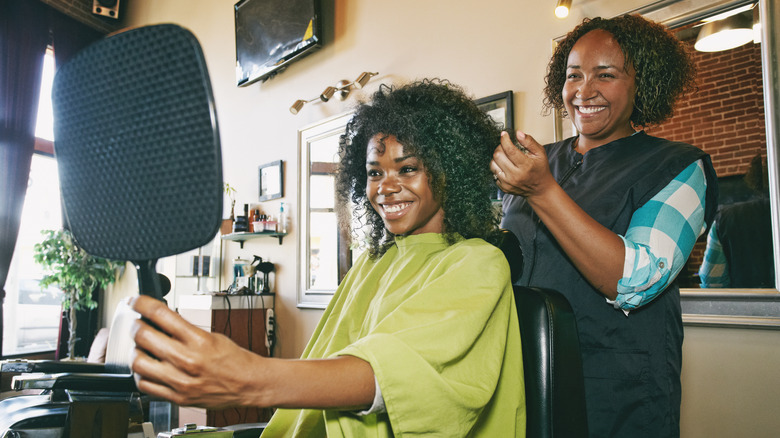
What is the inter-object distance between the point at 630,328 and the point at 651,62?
27.5 inches

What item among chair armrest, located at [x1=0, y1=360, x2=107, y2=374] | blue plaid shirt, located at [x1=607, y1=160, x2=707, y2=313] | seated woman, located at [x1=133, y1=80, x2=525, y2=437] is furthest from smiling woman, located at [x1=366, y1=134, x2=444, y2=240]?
chair armrest, located at [x1=0, y1=360, x2=107, y2=374]

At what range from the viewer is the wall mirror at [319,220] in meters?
3.58

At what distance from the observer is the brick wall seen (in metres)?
1.83

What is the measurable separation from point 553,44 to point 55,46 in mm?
5112

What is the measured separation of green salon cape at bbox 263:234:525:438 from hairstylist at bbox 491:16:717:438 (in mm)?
210

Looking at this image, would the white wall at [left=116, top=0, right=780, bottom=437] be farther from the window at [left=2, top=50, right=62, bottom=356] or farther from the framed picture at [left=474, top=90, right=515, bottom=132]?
the window at [left=2, top=50, right=62, bottom=356]

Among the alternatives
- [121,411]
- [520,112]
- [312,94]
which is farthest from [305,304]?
[121,411]

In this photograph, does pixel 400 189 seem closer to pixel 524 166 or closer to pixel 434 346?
pixel 524 166

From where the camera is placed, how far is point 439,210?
4.25 feet

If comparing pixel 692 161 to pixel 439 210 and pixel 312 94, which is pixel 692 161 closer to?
pixel 439 210

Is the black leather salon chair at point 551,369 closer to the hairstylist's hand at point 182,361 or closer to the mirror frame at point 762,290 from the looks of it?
the hairstylist's hand at point 182,361

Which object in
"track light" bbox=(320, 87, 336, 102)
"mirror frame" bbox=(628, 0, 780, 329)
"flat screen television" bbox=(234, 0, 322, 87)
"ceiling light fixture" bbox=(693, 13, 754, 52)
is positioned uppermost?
"flat screen television" bbox=(234, 0, 322, 87)

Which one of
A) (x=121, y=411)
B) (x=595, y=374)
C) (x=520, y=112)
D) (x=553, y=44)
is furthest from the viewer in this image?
(x=520, y=112)

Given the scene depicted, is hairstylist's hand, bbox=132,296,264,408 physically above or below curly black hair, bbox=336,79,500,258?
below
